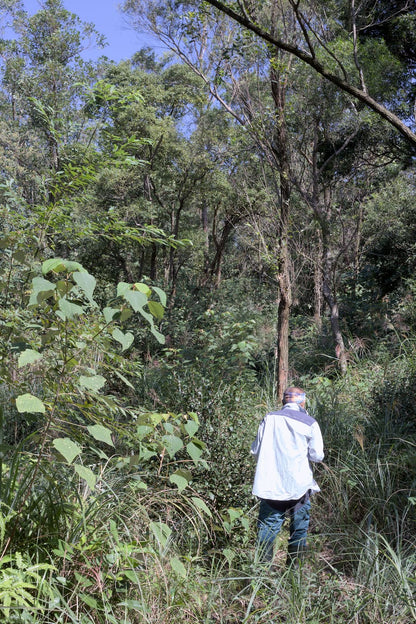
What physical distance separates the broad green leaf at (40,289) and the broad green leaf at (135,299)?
0.28 m

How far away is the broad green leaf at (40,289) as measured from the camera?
1987 mm

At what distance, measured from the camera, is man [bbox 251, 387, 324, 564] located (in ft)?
13.1

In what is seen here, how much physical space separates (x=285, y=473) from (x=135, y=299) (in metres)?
2.54

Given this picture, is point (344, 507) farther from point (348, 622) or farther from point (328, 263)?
point (328, 263)

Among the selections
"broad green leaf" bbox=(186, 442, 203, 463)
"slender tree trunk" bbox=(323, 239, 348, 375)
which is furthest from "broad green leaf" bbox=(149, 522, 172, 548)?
"slender tree trunk" bbox=(323, 239, 348, 375)

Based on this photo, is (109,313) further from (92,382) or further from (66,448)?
(66,448)

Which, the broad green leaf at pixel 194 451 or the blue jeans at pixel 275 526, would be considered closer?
the broad green leaf at pixel 194 451

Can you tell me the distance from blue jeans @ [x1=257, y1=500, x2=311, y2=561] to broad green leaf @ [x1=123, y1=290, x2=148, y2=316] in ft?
8.46

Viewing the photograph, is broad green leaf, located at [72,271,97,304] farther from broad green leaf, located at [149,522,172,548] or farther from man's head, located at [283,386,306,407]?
man's head, located at [283,386,306,407]

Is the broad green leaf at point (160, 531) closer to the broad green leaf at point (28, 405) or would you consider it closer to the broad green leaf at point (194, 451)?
the broad green leaf at point (194, 451)

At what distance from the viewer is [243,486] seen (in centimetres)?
491

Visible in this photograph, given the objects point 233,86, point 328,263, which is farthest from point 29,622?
point 328,263

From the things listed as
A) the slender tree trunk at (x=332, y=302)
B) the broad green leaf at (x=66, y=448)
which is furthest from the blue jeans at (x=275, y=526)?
the slender tree trunk at (x=332, y=302)

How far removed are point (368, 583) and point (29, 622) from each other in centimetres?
198
